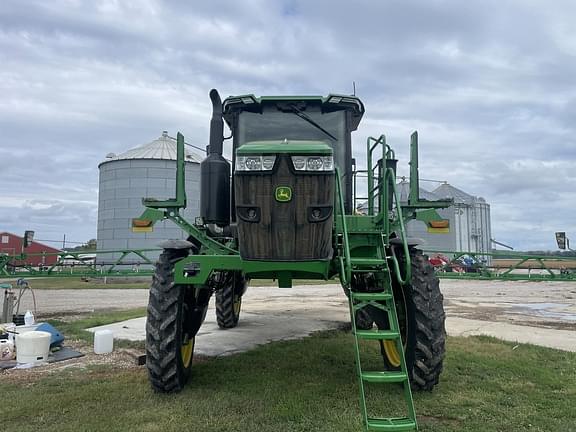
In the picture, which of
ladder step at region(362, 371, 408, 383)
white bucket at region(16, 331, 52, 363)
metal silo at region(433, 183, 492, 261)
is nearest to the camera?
ladder step at region(362, 371, 408, 383)

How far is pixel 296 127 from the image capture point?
5.59 metres

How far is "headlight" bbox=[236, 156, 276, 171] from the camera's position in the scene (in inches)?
159

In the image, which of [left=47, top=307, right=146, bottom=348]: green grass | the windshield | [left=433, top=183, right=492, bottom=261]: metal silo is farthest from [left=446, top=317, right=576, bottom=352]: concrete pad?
[left=433, top=183, right=492, bottom=261]: metal silo

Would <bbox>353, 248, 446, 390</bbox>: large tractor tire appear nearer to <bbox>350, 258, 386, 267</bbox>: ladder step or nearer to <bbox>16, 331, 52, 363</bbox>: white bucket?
<bbox>350, 258, 386, 267</bbox>: ladder step

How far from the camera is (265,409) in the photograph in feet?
14.6

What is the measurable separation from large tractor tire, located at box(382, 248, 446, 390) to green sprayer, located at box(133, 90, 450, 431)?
0.01m

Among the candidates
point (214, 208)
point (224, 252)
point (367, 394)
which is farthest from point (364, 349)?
point (214, 208)

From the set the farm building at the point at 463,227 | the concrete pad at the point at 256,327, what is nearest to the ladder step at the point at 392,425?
the concrete pad at the point at 256,327

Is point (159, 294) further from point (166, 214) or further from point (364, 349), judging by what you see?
point (364, 349)

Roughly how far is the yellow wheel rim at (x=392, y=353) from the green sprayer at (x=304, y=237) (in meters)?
0.01

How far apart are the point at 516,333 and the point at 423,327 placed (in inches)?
220

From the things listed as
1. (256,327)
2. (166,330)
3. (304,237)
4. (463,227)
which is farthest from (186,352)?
(463,227)

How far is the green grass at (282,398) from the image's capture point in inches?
162

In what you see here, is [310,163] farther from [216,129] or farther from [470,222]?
[470,222]
